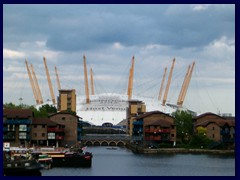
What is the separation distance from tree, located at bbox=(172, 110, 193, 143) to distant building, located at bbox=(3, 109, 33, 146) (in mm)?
15918

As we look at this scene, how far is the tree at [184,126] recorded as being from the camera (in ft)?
210

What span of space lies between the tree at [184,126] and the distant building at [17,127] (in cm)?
1592

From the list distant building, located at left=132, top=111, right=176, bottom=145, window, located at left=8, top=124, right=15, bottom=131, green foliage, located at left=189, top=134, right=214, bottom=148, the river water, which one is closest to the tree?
distant building, located at left=132, top=111, right=176, bottom=145

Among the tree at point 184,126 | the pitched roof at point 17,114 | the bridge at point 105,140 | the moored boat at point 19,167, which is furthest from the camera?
the bridge at point 105,140

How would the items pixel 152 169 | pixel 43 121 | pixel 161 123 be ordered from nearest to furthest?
pixel 152 169, pixel 43 121, pixel 161 123

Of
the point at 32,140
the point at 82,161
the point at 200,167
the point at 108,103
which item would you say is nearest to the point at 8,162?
the point at 82,161

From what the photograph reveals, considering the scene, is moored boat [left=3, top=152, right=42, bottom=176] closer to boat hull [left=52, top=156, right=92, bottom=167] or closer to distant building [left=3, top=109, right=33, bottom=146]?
boat hull [left=52, top=156, right=92, bottom=167]

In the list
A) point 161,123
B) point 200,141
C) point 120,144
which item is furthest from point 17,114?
point 120,144

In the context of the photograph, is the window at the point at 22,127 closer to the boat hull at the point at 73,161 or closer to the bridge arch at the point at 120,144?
the boat hull at the point at 73,161

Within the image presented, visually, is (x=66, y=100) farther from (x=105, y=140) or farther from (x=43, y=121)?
(x=43, y=121)

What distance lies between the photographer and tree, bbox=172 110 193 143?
210 feet

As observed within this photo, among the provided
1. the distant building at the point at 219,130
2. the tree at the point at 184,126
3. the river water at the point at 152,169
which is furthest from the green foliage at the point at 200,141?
the river water at the point at 152,169

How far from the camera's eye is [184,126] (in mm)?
64875

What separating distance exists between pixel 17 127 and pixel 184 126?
59.4 feet
